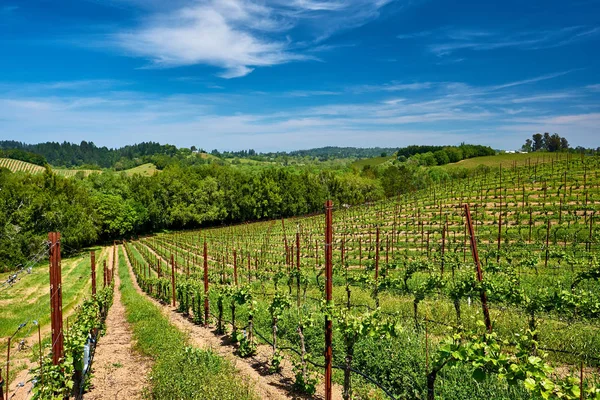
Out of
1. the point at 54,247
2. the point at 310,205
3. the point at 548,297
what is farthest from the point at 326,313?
the point at 310,205

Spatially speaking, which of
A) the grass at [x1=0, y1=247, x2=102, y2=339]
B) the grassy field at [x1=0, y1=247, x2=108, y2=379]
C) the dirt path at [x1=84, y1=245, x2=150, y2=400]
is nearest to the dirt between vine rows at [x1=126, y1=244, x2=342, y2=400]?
the dirt path at [x1=84, y1=245, x2=150, y2=400]

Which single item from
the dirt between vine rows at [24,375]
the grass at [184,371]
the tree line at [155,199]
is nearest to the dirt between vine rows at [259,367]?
the grass at [184,371]

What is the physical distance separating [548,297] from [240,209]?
64.2 metres

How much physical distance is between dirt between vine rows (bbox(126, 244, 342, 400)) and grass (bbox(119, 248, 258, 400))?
15.2 inches

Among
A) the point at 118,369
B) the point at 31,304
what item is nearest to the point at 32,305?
the point at 31,304

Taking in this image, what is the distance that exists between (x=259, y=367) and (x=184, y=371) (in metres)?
2.06

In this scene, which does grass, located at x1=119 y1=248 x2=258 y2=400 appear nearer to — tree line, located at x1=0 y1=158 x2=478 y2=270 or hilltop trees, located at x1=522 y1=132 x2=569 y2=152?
tree line, located at x1=0 y1=158 x2=478 y2=270

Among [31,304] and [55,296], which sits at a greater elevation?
[55,296]

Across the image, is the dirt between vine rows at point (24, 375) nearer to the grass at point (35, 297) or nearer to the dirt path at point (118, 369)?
the grass at point (35, 297)

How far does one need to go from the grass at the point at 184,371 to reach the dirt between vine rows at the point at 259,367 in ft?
1.27

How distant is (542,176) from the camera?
4125 centimetres

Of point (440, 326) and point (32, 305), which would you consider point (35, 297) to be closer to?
point (32, 305)

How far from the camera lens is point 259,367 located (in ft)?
29.8

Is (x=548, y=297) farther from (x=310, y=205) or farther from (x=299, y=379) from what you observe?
(x=310, y=205)
